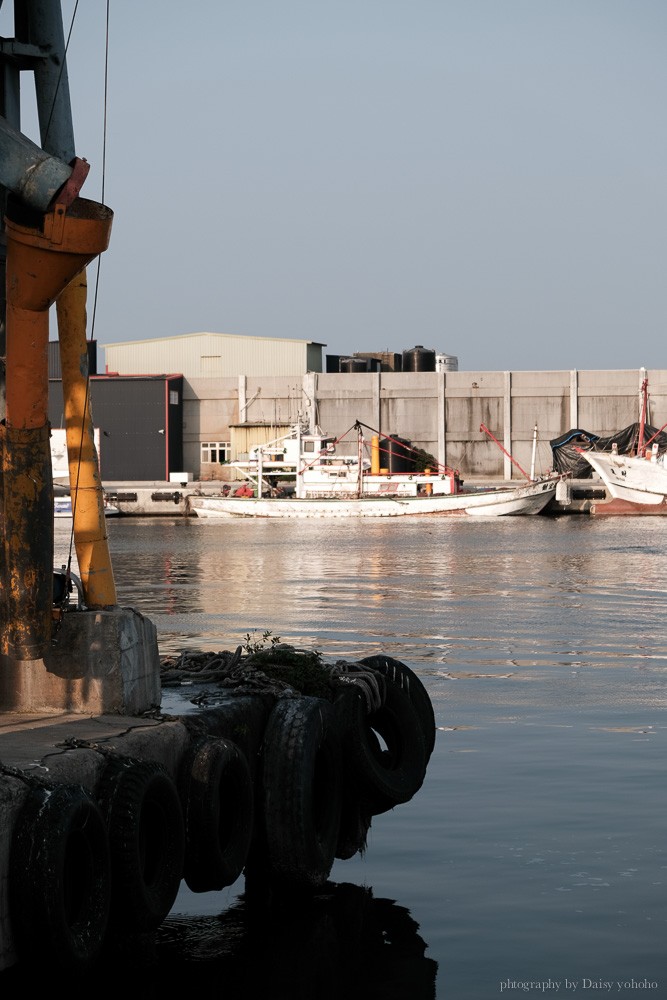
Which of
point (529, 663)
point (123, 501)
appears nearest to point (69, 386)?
point (529, 663)

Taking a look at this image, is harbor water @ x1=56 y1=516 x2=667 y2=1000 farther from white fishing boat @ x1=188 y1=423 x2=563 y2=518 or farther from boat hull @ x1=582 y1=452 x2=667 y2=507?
boat hull @ x1=582 y1=452 x2=667 y2=507

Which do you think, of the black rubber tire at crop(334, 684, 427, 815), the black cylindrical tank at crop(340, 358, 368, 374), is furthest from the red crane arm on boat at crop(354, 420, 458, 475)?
the black rubber tire at crop(334, 684, 427, 815)

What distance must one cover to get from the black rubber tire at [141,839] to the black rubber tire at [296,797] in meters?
1.39

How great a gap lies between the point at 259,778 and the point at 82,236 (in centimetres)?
406

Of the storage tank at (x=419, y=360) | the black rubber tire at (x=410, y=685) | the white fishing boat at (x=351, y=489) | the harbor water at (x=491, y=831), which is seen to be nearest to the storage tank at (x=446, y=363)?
the storage tank at (x=419, y=360)

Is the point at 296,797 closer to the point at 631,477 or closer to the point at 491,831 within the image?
the point at 491,831

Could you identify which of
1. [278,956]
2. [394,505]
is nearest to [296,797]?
[278,956]

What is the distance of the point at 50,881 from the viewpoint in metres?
7.14

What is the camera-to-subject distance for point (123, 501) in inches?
3575

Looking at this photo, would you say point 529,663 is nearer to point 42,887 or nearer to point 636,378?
point 42,887

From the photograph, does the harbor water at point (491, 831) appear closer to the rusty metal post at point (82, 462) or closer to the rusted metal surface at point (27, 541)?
the rusty metal post at point (82, 462)

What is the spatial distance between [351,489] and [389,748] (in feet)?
247

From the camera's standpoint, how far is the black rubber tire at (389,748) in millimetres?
11062

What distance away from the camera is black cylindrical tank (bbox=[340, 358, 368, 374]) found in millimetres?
98438
